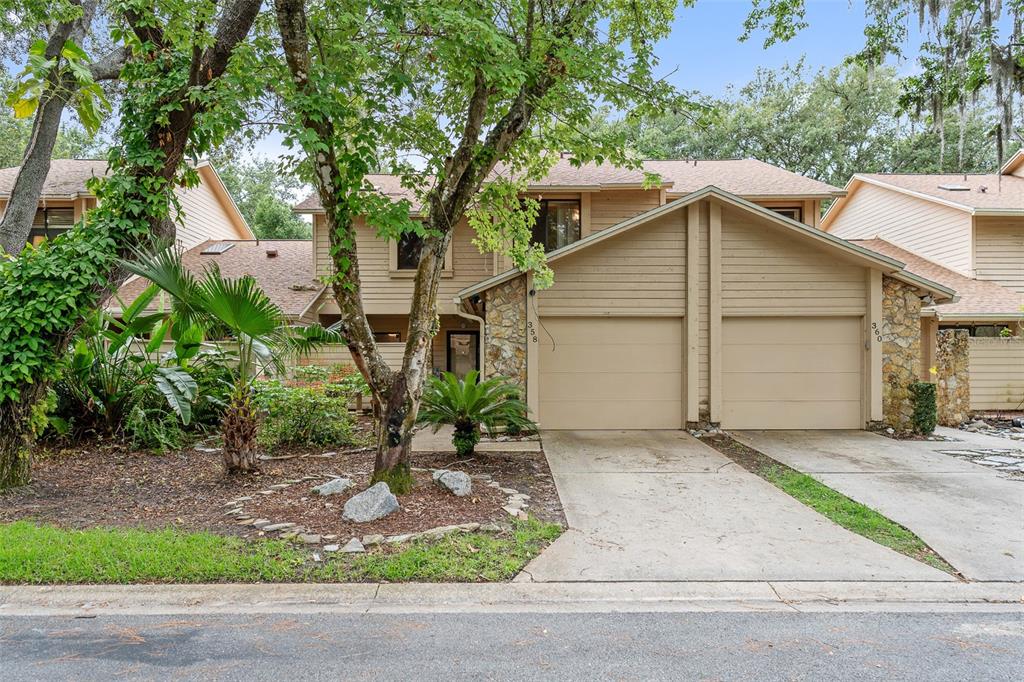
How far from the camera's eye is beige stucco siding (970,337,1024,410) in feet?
38.8

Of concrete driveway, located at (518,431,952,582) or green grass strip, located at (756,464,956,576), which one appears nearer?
concrete driveway, located at (518,431,952,582)

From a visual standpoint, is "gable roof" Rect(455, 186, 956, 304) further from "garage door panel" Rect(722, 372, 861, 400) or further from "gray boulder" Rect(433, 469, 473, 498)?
"gray boulder" Rect(433, 469, 473, 498)

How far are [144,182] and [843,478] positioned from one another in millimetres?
8716

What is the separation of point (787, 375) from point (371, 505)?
7953 mm

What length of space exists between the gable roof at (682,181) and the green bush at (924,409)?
18.5 ft

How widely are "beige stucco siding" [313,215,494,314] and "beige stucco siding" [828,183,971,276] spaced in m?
11.6

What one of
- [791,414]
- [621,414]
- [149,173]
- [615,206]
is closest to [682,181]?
[615,206]

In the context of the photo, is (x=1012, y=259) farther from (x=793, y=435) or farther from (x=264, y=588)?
(x=264, y=588)

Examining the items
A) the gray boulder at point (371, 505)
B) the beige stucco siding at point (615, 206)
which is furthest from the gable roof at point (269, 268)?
the gray boulder at point (371, 505)

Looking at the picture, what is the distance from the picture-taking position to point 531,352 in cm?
961

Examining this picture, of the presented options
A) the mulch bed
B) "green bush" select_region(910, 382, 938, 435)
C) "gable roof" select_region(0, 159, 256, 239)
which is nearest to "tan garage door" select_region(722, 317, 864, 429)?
"green bush" select_region(910, 382, 938, 435)

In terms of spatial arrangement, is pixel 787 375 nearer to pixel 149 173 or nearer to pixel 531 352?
pixel 531 352

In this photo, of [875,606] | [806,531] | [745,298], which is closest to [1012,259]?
[745,298]

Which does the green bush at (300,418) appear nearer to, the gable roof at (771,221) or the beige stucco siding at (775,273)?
the gable roof at (771,221)
